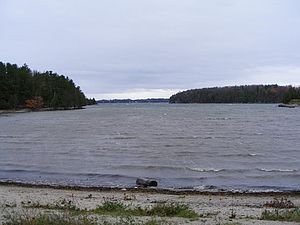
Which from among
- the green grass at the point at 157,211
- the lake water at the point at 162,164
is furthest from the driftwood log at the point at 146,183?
the green grass at the point at 157,211

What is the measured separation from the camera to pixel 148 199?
61.1ft

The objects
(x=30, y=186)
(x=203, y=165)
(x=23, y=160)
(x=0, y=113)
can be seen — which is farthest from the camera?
(x=0, y=113)

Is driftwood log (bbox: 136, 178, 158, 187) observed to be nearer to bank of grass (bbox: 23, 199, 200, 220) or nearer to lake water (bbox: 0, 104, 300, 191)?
lake water (bbox: 0, 104, 300, 191)

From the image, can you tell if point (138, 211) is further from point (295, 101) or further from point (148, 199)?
point (295, 101)

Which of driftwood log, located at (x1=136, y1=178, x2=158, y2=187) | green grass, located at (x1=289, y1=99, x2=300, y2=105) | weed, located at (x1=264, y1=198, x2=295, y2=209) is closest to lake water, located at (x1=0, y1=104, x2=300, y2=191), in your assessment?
driftwood log, located at (x1=136, y1=178, x2=158, y2=187)

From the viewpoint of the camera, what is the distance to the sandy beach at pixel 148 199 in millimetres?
14146

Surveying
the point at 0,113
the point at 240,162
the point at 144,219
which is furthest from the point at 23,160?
the point at 0,113

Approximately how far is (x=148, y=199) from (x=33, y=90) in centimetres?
12955

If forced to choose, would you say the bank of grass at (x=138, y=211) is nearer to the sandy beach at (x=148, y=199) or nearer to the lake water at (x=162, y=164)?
the sandy beach at (x=148, y=199)

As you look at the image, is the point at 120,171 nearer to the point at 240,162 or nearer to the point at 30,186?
the point at 30,186

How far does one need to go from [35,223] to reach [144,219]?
10.6 ft

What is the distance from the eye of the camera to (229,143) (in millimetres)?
43938

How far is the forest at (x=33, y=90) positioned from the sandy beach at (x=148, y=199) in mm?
112397

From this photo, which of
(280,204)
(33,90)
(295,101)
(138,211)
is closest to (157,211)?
(138,211)
